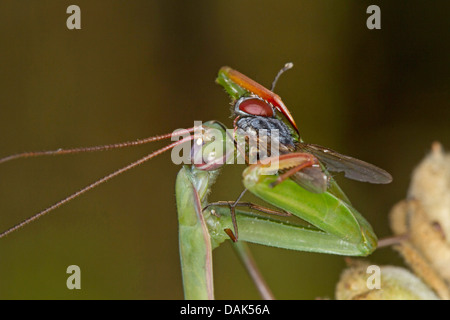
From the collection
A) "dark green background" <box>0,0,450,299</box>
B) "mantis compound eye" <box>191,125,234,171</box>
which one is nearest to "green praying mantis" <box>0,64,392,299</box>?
"mantis compound eye" <box>191,125,234,171</box>

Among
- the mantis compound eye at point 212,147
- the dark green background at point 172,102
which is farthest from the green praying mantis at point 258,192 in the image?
the dark green background at point 172,102

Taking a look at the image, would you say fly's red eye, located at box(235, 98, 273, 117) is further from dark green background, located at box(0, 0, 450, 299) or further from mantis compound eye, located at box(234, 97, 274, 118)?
dark green background, located at box(0, 0, 450, 299)

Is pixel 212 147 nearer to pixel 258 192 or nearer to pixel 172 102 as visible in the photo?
pixel 258 192

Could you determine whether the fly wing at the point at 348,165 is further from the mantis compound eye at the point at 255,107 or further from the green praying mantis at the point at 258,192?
the mantis compound eye at the point at 255,107

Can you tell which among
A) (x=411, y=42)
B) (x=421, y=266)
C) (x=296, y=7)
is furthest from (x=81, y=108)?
(x=421, y=266)

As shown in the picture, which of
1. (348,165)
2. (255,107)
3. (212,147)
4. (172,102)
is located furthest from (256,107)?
Result: (172,102)

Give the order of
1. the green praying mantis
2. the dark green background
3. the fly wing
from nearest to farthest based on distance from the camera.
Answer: the green praying mantis → the fly wing → the dark green background
